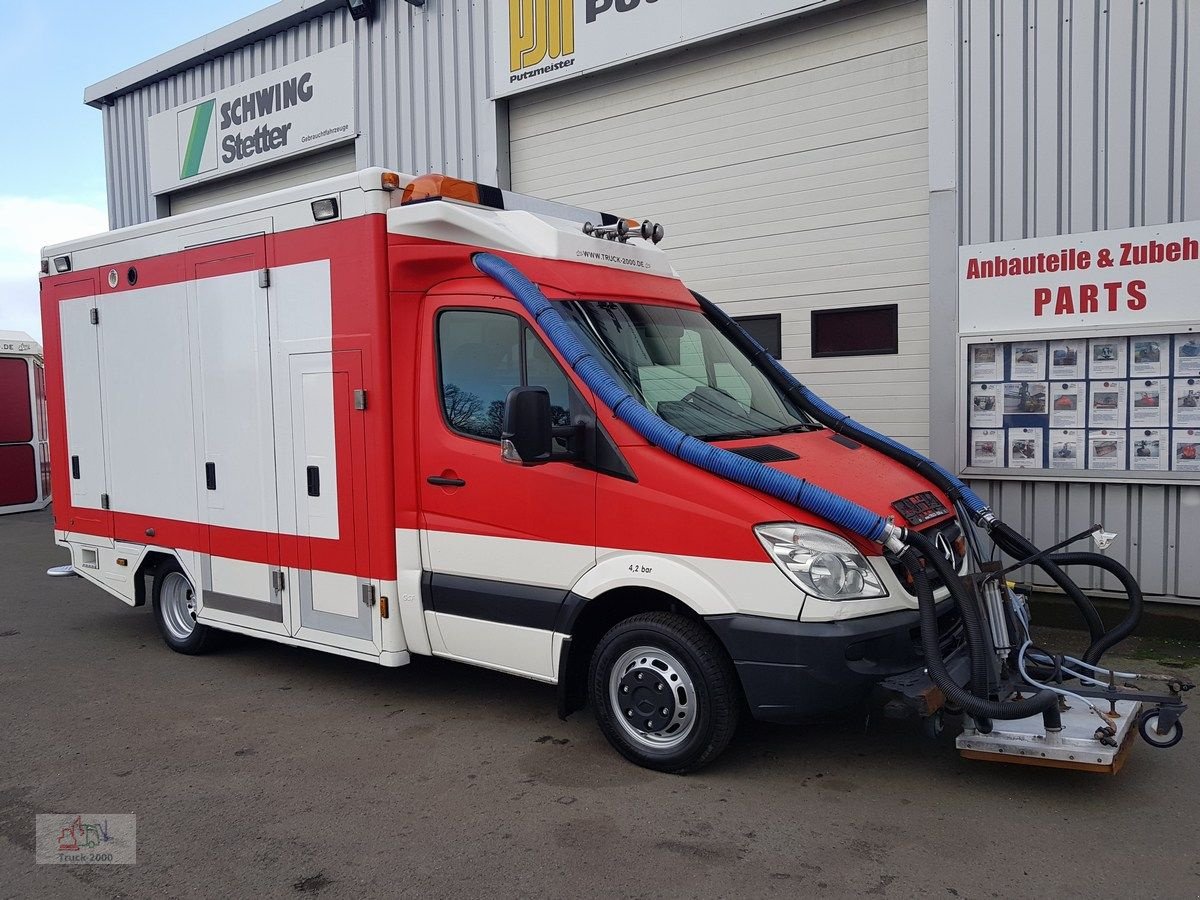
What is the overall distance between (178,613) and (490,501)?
332cm

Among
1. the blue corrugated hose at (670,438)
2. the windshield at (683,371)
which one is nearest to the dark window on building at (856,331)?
the windshield at (683,371)

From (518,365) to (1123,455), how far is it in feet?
15.4

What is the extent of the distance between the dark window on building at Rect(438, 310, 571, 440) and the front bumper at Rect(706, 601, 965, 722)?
1.36 m

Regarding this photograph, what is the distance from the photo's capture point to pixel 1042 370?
725 centimetres

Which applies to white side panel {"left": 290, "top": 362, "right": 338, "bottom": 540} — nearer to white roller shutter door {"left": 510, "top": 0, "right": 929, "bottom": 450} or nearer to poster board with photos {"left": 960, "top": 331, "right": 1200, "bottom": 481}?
white roller shutter door {"left": 510, "top": 0, "right": 929, "bottom": 450}

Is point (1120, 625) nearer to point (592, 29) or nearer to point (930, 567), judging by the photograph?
point (930, 567)

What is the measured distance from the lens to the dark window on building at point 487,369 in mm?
4797

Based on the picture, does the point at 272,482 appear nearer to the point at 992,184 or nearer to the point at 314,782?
the point at 314,782

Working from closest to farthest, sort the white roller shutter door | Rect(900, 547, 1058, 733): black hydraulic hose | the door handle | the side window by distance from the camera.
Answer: Rect(900, 547, 1058, 733): black hydraulic hose
the side window
the door handle
the white roller shutter door

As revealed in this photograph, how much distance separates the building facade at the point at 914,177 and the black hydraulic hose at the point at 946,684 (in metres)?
3.67

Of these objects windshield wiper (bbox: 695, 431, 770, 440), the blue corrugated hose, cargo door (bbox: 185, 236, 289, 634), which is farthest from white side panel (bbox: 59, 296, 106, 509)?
windshield wiper (bbox: 695, 431, 770, 440)

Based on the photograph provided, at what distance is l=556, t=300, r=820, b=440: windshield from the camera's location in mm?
4773

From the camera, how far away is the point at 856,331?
8320 mm

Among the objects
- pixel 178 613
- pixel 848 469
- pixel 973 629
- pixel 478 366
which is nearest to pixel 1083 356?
pixel 848 469
